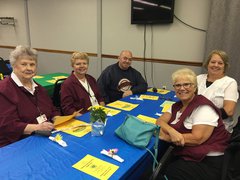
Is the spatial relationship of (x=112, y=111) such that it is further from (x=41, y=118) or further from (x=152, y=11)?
(x=152, y=11)

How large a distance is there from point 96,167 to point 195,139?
27.8 inches

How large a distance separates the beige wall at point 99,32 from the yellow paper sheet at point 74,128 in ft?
7.99

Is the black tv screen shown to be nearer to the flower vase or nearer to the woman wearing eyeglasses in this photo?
A: the woman wearing eyeglasses

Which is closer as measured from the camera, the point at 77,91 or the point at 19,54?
the point at 19,54

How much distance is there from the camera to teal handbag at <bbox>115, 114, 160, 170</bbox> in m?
1.36

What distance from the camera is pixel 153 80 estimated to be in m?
3.93

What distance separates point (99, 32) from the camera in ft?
13.9

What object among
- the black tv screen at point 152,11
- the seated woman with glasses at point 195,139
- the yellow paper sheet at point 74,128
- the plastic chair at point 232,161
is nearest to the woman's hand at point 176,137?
the seated woman with glasses at point 195,139

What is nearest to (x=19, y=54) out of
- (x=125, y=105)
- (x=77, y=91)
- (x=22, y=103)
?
(x=22, y=103)

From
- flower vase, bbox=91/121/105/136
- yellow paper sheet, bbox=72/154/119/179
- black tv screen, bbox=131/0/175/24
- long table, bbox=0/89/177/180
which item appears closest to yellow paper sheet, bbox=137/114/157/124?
long table, bbox=0/89/177/180

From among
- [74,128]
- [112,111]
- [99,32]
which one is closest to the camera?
[74,128]

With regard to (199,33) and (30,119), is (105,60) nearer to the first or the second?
(199,33)

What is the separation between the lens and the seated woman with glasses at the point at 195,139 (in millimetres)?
1392

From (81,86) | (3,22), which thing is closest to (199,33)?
(81,86)
